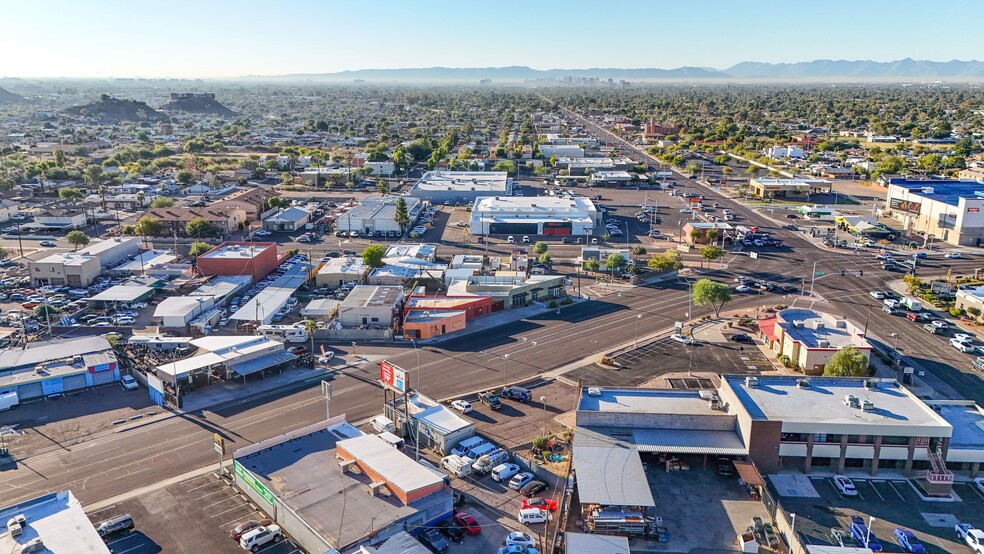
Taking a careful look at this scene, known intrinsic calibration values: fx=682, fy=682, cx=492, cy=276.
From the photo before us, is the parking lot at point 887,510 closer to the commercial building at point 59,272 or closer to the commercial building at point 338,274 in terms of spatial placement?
the commercial building at point 338,274

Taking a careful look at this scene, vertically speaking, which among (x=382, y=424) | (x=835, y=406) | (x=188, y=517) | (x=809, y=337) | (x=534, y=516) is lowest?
(x=188, y=517)

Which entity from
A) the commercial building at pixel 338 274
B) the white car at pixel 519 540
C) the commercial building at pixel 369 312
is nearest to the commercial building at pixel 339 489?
the white car at pixel 519 540

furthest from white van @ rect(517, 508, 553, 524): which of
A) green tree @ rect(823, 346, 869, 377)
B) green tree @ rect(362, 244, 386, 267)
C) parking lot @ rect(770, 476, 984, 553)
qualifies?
green tree @ rect(362, 244, 386, 267)

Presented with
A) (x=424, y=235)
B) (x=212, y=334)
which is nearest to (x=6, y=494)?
(x=212, y=334)

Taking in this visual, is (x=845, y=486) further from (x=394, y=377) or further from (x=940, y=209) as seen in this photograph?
(x=940, y=209)

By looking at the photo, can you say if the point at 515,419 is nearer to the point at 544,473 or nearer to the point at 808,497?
the point at 544,473

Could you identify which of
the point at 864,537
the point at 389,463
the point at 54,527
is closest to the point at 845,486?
the point at 864,537

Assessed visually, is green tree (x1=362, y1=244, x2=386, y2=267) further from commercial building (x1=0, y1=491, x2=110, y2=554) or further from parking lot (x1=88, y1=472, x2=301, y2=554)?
commercial building (x1=0, y1=491, x2=110, y2=554)
